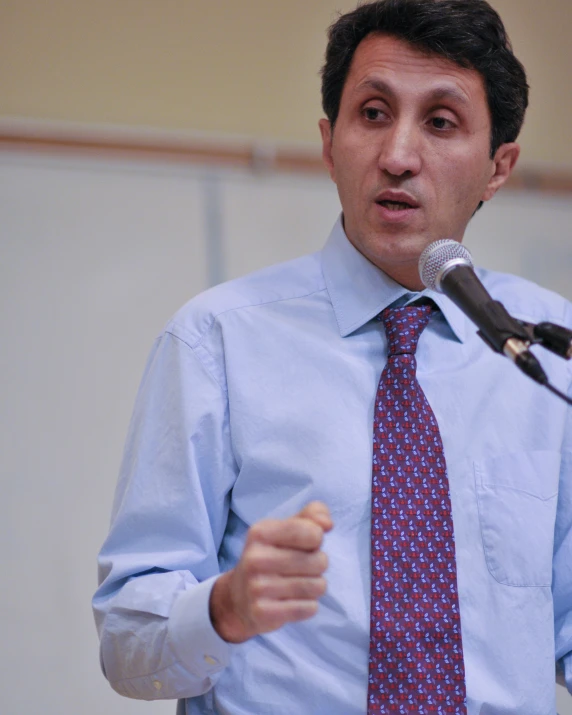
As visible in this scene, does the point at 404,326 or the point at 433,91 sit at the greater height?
the point at 433,91

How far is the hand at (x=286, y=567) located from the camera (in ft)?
2.99

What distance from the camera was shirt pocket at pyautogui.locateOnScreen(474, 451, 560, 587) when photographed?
1368mm

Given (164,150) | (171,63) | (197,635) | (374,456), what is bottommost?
(197,635)

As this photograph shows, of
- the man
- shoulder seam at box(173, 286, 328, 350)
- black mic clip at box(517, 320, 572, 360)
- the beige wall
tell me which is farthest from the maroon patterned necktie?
the beige wall

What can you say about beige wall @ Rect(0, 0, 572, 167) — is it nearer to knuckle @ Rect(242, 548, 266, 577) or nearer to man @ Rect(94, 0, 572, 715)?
man @ Rect(94, 0, 572, 715)

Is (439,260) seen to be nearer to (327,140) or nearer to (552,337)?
(552,337)

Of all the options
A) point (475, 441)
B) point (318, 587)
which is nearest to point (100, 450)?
point (475, 441)

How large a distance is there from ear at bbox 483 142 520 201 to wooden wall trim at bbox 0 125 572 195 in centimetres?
73

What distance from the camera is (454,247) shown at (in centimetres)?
106

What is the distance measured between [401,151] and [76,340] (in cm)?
92

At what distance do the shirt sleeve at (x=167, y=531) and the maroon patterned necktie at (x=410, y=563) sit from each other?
0.21 metres

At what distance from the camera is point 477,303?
96cm

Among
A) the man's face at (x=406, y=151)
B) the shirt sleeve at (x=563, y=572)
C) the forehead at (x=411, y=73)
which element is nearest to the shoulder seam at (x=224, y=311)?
the man's face at (x=406, y=151)

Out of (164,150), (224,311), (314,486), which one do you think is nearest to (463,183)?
(224,311)
